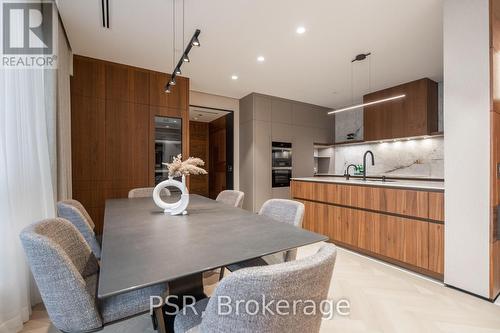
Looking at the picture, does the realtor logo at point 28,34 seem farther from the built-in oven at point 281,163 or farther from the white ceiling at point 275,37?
the built-in oven at point 281,163

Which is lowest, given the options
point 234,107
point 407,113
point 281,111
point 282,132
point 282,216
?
point 282,216

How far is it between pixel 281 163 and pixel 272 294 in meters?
4.74

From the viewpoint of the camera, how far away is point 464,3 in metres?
2.06

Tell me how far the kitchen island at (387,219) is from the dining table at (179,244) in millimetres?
1768

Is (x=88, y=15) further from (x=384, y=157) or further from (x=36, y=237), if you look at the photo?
(x=384, y=157)

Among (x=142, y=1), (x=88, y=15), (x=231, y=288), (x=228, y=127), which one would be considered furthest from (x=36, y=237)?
(x=228, y=127)

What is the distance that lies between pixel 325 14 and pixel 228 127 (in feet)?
11.6

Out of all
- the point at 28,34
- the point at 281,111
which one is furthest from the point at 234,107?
the point at 28,34

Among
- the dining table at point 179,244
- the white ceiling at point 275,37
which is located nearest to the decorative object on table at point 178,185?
the dining table at point 179,244

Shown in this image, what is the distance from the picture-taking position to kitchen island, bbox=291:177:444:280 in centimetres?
232

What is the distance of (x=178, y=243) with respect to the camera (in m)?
1.13

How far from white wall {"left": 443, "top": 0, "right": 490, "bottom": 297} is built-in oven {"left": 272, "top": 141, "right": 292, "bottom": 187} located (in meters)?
3.30

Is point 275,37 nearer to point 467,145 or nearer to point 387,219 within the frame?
point 467,145

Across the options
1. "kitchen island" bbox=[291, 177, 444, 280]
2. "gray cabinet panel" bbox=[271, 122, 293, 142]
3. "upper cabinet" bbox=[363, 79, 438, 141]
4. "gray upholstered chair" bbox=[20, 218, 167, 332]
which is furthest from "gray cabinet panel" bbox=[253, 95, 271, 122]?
"gray upholstered chair" bbox=[20, 218, 167, 332]
